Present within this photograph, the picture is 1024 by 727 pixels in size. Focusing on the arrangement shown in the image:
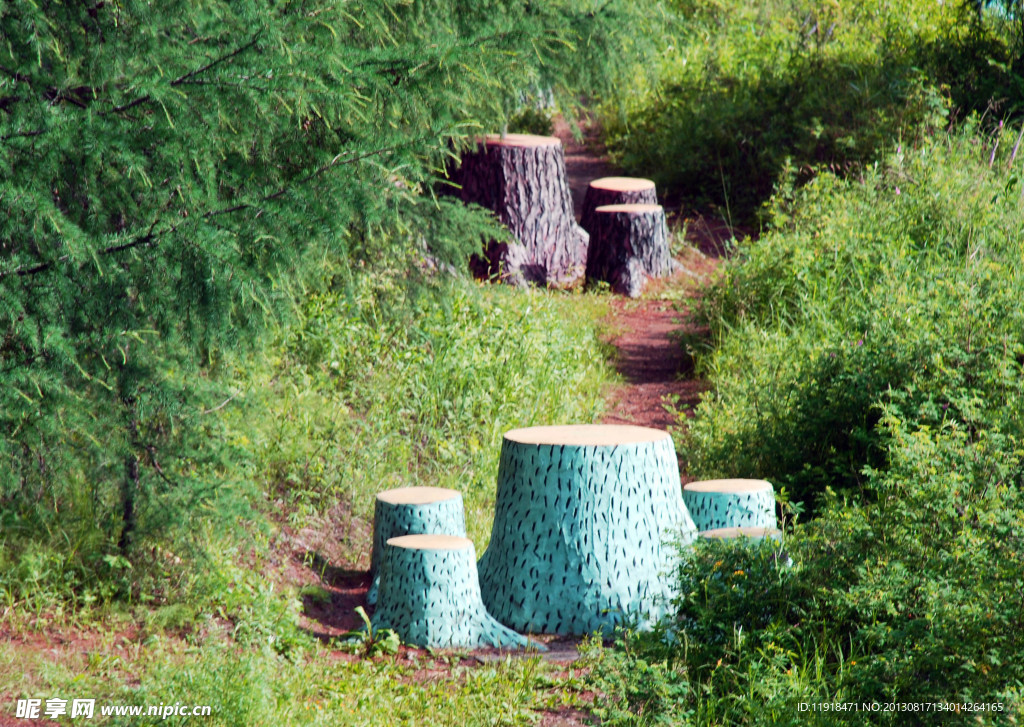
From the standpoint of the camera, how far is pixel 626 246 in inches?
392

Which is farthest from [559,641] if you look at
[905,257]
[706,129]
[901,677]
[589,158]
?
[589,158]

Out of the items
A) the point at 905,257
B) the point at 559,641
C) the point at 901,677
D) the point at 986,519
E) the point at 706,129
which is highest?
the point at 706,129

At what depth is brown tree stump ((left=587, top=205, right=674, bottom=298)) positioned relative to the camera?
392 inches

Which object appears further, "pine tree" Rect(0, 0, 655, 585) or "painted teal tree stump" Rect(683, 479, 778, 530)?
"painted teal tree stump" Rect(683, 479, 778, 530)

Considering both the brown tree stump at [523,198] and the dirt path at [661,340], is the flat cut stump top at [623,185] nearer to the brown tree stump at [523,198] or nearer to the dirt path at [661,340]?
the brown tree stump at [523,198]

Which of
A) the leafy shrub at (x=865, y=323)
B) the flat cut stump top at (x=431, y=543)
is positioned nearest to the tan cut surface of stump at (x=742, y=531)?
the leafy shrub at (x=865, y=323)

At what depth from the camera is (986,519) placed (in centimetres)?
338

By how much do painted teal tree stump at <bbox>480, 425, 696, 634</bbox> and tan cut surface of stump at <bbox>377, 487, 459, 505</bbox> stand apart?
1.97ft

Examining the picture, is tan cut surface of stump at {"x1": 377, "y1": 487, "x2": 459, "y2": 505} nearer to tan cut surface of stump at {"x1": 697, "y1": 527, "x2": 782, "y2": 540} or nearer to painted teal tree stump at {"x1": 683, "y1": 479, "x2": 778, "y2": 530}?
painted teal tree stump at {"x1": 683, "y1": 479, "x2": 778, "y2": 530}

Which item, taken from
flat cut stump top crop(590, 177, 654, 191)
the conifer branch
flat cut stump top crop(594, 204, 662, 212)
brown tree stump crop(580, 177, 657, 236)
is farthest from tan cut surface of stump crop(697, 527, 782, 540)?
flat cut stump top crop(590, 177, 654, 191)

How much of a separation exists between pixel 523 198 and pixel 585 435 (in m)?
5.52

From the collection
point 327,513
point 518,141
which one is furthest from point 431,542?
point 518,141

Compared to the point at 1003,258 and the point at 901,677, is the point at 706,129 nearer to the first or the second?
the point at 1003,258

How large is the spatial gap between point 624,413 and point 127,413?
401 cm
